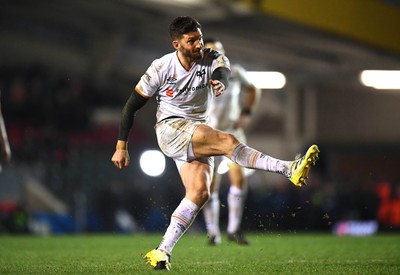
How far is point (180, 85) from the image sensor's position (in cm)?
700

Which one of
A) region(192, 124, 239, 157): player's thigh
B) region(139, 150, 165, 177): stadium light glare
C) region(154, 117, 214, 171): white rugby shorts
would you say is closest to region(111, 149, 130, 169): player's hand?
region(154, 117, 214, 171): white rugby shorts

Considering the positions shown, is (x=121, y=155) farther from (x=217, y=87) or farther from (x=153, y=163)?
(x=153, y=163)

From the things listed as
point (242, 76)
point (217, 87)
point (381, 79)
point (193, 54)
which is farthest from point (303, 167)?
point (381, 79)

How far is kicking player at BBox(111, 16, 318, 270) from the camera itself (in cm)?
679

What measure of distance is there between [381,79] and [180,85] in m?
19.3

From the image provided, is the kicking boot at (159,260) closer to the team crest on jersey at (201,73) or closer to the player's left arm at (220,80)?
the player's left arm at (220,80)

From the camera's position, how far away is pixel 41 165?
864 inches

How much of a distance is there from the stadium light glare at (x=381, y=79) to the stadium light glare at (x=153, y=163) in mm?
6661

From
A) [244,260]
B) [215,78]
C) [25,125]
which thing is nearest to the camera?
[215,78]

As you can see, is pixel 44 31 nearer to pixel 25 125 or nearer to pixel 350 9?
pixel 25 125

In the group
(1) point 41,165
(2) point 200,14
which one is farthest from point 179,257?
(1) point 41,165

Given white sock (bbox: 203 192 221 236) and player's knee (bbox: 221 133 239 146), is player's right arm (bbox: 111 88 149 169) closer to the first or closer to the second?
player's knee (bbox: 221 133 239 146)

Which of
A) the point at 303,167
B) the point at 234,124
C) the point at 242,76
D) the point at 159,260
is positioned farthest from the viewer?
the point at 234,124

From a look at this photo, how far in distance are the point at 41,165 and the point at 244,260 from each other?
14.8 m
